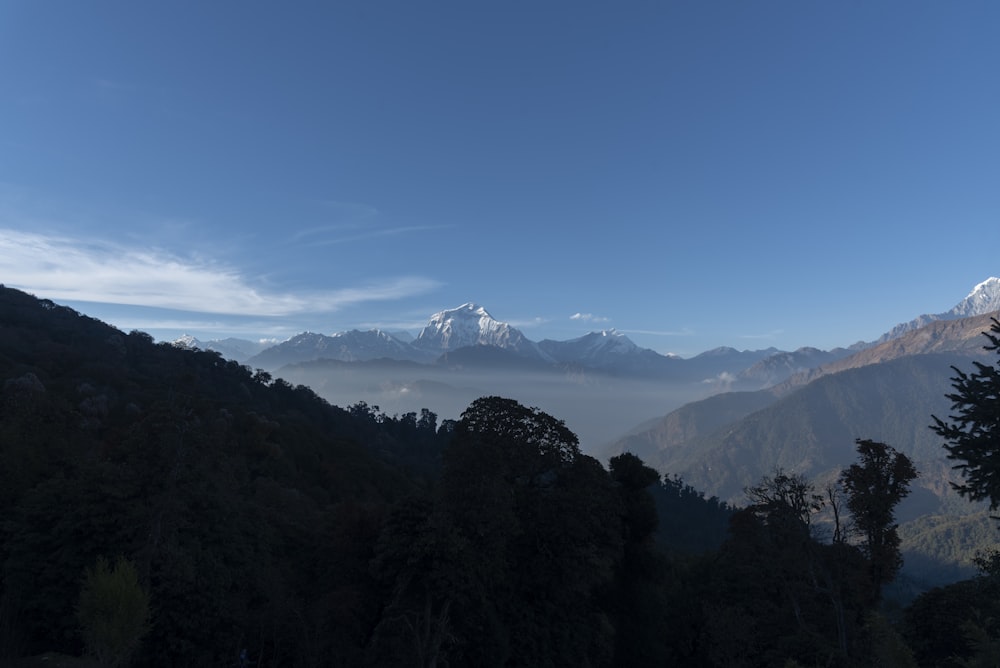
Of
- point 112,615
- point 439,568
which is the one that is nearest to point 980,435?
point 439,568

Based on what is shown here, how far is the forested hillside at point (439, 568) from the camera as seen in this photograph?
25.0 m

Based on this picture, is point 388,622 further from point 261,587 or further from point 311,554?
point 311,554

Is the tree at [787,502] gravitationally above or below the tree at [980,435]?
below

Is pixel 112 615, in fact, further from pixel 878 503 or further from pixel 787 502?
pixel 878 503

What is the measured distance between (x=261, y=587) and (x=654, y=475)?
25770 millimetres

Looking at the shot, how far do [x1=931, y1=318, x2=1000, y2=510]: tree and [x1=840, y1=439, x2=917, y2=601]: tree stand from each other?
25.3 ft

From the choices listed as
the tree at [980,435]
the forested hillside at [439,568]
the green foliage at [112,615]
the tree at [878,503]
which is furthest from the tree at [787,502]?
the green foliage at [112,615]

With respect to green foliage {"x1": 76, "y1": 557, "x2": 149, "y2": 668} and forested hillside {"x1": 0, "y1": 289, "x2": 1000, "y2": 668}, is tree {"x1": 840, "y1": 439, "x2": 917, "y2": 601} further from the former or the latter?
green foliage {"x1": 76, "y1": 557, "x2": 149, "y2": 668}

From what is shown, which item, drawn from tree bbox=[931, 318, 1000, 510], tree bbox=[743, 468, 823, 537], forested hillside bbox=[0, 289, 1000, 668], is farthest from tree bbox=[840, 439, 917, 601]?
tree bbox=[931, 318, 1000, 510]

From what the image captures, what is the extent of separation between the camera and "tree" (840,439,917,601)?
30469 millimetres

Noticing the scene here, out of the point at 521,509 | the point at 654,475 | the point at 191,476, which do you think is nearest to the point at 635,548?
the point at 654,475

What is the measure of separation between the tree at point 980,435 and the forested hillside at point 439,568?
4773 millimetres

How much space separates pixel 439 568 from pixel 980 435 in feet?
76.2

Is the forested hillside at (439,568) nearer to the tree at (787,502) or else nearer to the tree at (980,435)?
the tree at (787,502)
